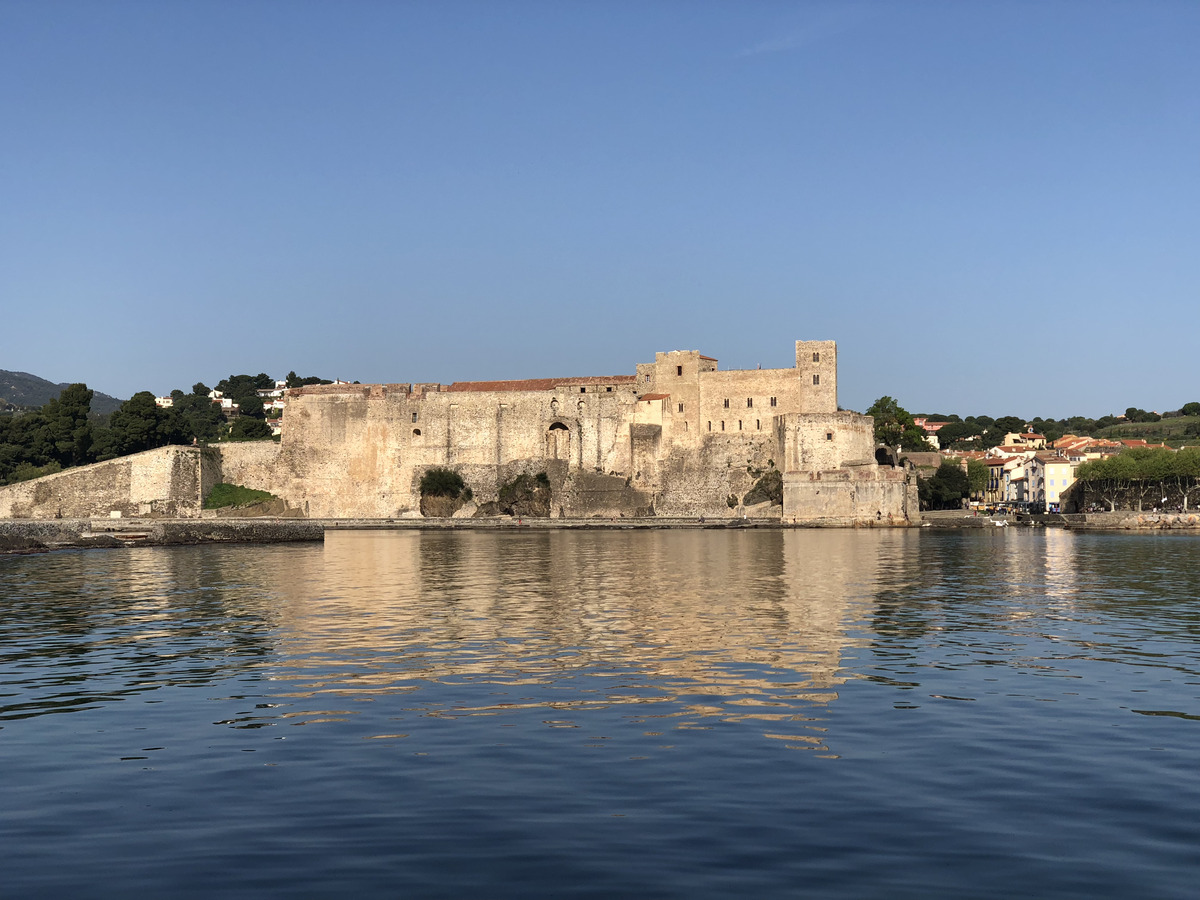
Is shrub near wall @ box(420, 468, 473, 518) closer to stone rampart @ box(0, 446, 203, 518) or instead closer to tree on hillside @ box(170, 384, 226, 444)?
stone rampart @ box(0, 446, 203, 518)

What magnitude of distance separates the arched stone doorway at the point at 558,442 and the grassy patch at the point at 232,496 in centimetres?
1329

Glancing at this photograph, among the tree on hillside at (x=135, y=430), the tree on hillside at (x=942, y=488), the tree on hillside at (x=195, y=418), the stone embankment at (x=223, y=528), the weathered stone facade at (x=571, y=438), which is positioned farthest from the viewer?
the tree on hillside at (x=942, y=488)

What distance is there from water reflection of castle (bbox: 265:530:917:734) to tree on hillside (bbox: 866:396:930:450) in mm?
36669

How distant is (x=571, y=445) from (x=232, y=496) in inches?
628

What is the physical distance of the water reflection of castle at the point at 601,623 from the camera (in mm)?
9336

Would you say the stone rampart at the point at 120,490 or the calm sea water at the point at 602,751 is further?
the stone rampart at the point at 120,490

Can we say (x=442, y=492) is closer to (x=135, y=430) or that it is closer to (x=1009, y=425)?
(x=135, y=430)

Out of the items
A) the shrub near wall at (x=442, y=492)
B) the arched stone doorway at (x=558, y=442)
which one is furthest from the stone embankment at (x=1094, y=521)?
the shrub near wall at (x=442, y=492)

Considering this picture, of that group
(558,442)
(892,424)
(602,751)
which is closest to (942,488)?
(892,424)

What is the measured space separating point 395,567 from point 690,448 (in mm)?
31381

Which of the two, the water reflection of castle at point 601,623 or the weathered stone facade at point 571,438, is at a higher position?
the weathered stone facade at point 571,438

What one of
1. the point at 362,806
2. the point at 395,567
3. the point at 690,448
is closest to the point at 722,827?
the point at 362,806

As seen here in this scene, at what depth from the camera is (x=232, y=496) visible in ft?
185

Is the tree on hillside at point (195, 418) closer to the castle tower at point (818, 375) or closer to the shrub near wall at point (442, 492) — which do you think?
the shrub near wall at point (442, 492)
